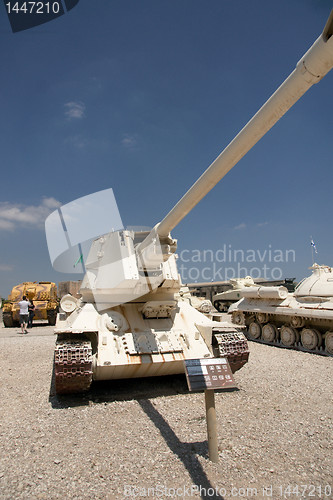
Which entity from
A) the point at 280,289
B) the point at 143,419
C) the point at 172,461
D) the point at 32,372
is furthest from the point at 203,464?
the point at 280,289

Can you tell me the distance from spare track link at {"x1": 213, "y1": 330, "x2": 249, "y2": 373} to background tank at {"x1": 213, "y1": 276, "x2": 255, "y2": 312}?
1405 centimetres

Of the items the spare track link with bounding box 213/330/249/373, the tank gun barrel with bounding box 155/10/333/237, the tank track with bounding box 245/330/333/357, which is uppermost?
the tank gun barrel with bounding box 155/10/333/237

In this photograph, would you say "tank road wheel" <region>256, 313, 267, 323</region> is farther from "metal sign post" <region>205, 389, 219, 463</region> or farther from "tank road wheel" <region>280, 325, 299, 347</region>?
"metal sign post" <region>205, 389, 219, 463</region>

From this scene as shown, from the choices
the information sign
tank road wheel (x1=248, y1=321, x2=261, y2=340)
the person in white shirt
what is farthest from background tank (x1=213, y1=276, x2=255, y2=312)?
the information sign

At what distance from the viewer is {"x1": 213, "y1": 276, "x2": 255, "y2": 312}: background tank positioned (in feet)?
69.3

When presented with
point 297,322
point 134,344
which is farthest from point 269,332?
point 134,344

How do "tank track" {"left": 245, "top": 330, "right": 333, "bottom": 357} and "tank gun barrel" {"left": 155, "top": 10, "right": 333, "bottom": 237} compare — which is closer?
"tank gun barrel" {"left": 155, "top": 10, "right": 333, "bottom": 237}

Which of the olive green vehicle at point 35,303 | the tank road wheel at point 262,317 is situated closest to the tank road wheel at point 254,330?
the tank road wheel at point 262,317

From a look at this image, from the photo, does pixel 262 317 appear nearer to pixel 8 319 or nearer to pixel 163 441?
pixel 163 441

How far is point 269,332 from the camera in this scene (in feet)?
46.5

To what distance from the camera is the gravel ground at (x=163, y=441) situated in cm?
355

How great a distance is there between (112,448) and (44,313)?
1687cm

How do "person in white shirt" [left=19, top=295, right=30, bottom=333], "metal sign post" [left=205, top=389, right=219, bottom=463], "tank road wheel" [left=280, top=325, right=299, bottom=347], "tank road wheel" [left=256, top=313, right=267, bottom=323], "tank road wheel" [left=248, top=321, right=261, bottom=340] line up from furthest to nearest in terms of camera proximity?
"person in white shirt" [left=19, top=295, right=30, bottom=333], "tank road wheel" [left=248, top=321, right=261, bottom=340], "tank road wheel" [left=256, top=313, right=267, bottom=323], "tank road wheel" [left=280, top=325, right=299, bottom=347], "metal sign post" [left=205, top=389, right=219, bottom=463]

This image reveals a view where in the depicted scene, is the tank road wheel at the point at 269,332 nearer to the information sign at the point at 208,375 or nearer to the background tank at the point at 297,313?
the background tank at the point at 297,313
